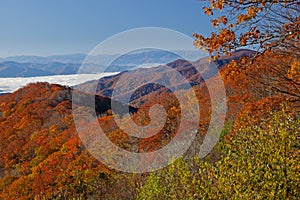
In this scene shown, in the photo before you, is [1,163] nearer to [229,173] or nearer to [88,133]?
[88,133]

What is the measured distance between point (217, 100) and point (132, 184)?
23.9 meters

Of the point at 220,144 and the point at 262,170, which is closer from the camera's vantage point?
the point at 262,170

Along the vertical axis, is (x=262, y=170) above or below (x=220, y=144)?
above

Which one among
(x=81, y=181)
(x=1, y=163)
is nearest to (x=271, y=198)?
(x=81, y=181)

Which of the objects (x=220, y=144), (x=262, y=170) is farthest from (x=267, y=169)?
(x=220, y=144)

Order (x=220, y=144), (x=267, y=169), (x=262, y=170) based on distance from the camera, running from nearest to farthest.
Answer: (x=267, y=169), (x=262, y=170), (x=220, y=144)

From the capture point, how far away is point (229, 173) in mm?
6578

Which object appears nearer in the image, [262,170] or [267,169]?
[267,169]

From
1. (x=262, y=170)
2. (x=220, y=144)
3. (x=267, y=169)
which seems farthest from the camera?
(x=220, y=144)

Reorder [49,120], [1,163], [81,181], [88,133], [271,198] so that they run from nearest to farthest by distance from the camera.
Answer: [271,198] → [81,181] → [88,133] → [1,163] → [49,120]

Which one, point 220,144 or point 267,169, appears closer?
point 267,169

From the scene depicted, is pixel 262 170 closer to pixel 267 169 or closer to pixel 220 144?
pixel 267 169

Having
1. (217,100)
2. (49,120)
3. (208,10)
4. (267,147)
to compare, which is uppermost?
(208,10)

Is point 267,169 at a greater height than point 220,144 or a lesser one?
greater
